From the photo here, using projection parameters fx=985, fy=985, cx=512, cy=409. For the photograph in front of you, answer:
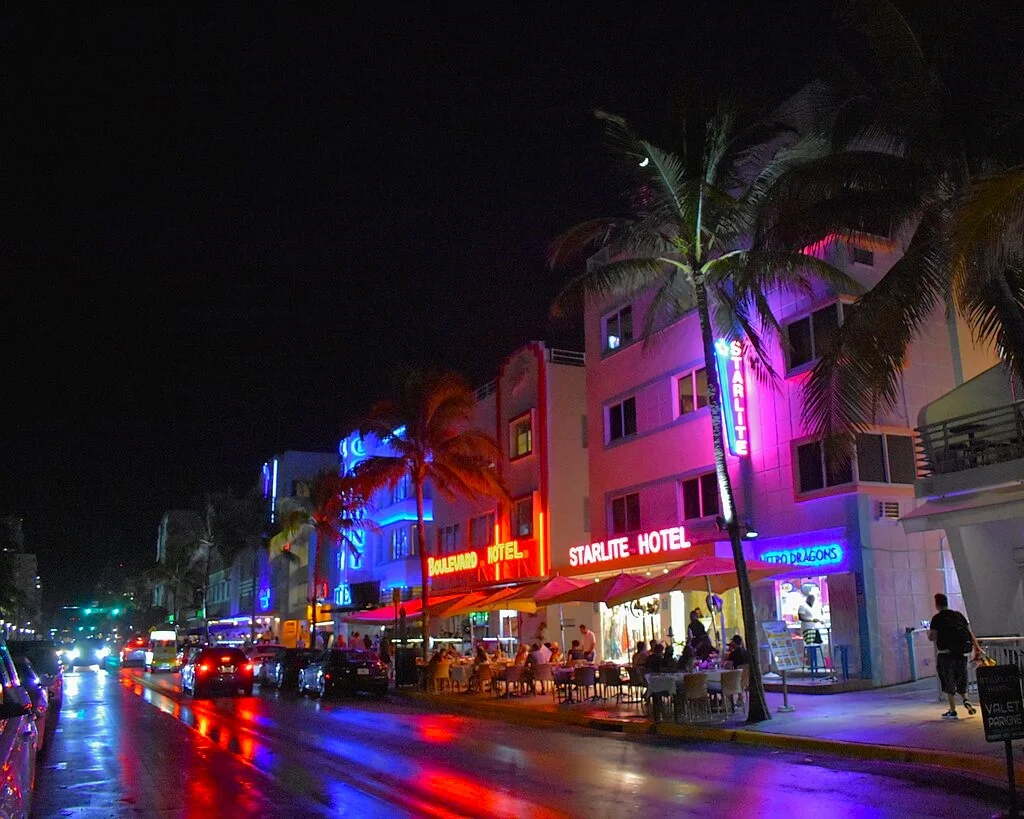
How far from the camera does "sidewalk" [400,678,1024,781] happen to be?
1207cm

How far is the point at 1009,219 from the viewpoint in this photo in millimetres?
10156

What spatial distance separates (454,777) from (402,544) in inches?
1345

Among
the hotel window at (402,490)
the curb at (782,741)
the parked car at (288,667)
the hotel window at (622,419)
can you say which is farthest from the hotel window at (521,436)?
the curb at (782,741)

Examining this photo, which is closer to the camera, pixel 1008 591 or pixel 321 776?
pixel 321 776

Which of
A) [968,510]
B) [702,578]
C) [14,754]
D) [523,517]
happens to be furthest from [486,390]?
[14,754]

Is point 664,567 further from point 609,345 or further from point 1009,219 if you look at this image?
point 1009,219

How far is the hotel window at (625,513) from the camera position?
2888 cm

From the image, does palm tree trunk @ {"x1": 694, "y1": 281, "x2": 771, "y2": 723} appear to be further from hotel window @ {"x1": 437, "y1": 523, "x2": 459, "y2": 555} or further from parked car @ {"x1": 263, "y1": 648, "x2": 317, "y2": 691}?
hotel window @ {"x1": 437, "y1": 523, "x2": 459, "y2": 555}

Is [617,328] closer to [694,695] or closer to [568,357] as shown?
[568,357]

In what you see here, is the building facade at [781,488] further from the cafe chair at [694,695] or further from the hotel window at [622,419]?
the cafe chair at [694,695]

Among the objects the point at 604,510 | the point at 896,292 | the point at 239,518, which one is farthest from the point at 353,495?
the point at 239,518

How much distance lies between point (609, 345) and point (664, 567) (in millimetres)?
8022

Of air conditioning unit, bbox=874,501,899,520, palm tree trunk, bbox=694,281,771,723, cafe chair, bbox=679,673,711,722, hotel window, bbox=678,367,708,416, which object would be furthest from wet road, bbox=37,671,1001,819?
hotel window, bbox=678,367,708,416

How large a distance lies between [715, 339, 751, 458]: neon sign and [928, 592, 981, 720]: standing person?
9327 mm
